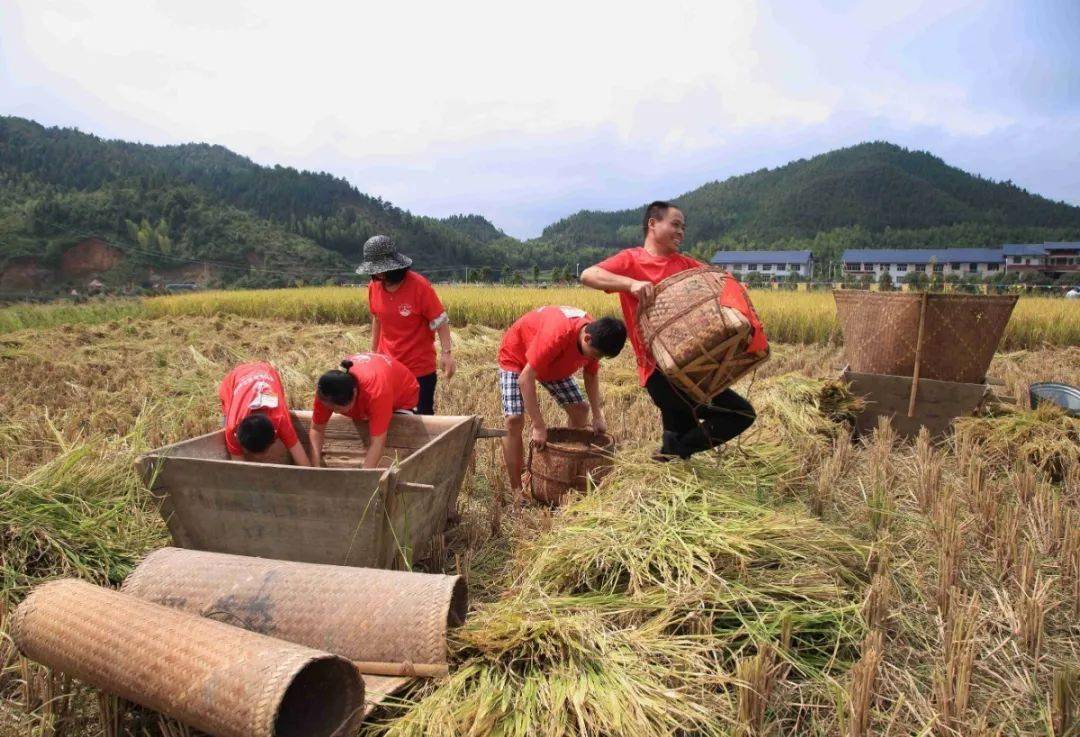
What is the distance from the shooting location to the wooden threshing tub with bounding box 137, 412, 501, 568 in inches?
99.0

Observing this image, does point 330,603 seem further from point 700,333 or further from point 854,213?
point 854,213

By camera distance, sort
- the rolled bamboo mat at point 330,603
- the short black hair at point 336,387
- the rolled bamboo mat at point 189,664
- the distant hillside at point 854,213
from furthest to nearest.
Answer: the distant hillside at point 854,213 < the short black hair at point 336,387 < the rolled bamboo mat at point 330,603 < the rolled bamboo mat at point 189,664

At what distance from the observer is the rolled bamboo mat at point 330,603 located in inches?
79.5

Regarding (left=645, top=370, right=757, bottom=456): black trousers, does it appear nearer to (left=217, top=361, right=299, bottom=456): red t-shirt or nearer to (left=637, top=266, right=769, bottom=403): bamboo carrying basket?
(left=637, top=266, right=769, bottom=403): bamboo carrying basket

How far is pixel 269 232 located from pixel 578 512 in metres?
59.6

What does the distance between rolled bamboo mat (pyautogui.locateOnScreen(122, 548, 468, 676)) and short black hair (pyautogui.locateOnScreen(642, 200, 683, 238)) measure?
7.03 feet

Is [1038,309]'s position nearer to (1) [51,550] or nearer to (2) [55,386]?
(1) [51,550]

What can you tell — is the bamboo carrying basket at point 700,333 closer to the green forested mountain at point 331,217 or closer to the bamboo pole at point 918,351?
the bamboo pole at point 918,351

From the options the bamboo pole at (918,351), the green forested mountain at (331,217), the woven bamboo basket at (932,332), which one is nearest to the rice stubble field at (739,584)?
the bamboo pole at (918,351)

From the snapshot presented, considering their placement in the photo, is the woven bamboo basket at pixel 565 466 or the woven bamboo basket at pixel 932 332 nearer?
the woven bamboo basket at pixel 565 466

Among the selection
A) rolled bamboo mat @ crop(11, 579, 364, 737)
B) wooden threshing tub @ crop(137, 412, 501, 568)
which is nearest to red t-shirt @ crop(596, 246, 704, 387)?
wooden threshing tub @ crop(137, 412, 501, 568)

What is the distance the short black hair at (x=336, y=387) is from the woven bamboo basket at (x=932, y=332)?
168 inches

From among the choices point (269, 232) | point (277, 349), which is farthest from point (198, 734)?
point (269, 232)

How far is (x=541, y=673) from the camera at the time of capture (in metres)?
1.97
